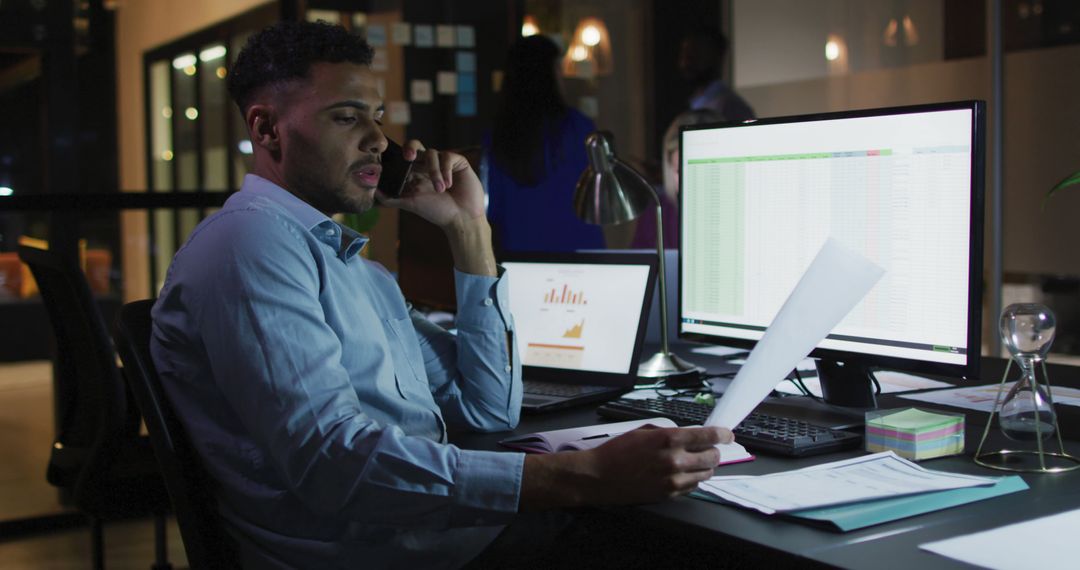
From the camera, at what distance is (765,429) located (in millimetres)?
1428

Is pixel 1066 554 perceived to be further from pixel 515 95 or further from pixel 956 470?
pixel 515 95

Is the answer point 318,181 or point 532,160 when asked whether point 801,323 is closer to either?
point 318,181

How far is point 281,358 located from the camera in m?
1.19

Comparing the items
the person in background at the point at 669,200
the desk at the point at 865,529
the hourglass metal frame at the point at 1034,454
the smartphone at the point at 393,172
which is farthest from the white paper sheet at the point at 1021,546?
the person in background at the point at 669,200

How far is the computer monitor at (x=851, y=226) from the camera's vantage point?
141 cm

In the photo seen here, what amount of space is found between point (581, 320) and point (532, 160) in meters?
1.49

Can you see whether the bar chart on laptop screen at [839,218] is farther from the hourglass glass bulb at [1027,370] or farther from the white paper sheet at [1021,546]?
the white paper sheet at [1021,546]

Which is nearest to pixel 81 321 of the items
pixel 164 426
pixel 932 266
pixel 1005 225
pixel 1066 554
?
pixel 164 426

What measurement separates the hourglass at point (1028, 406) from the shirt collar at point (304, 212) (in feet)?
2.77

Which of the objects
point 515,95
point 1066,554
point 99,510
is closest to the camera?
point 1066,554

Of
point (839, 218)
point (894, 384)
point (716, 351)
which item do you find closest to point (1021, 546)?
point (839, 218)

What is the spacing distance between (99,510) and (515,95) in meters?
1.77

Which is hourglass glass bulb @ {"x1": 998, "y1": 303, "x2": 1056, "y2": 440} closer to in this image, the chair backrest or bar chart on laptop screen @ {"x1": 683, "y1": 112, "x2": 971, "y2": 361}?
bar chart on laptop screen @ {"x1": 683, "y1": 112, "x2": 971, "y2": 361}

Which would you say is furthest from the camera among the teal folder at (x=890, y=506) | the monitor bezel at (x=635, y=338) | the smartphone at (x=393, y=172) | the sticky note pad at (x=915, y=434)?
the monitor bezel at (x=635, y=338)
